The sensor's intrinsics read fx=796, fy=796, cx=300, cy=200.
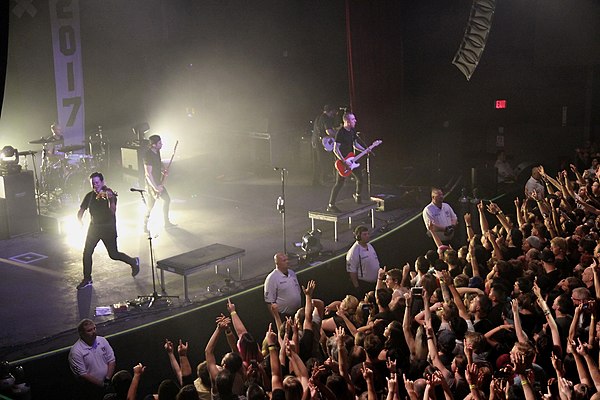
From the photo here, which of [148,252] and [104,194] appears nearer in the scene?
[104,194]

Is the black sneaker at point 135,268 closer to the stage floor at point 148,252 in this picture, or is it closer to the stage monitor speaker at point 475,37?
the stage floor at point 148,252

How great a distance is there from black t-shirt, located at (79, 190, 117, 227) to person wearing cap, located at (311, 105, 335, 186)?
5.09 metres

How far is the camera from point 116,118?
17.9 meters

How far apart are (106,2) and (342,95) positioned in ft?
18.2

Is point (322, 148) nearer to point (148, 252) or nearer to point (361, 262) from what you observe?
point (148, 252)

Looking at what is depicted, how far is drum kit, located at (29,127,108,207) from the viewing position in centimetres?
1395

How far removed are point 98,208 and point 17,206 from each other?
11.0ft

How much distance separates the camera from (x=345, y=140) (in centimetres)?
1216

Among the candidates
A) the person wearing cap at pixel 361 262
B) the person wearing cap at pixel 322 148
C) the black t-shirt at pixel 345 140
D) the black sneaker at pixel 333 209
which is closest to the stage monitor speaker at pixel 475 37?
the person wearing cap at pixel 322 148

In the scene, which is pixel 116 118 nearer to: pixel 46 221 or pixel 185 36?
pixel 185 36

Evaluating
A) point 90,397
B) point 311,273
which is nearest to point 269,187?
point 311,273

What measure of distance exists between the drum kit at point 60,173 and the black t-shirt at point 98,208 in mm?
4209

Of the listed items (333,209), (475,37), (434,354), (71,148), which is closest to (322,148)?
(333,209)

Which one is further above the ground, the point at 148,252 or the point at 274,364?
the point at 274,364
